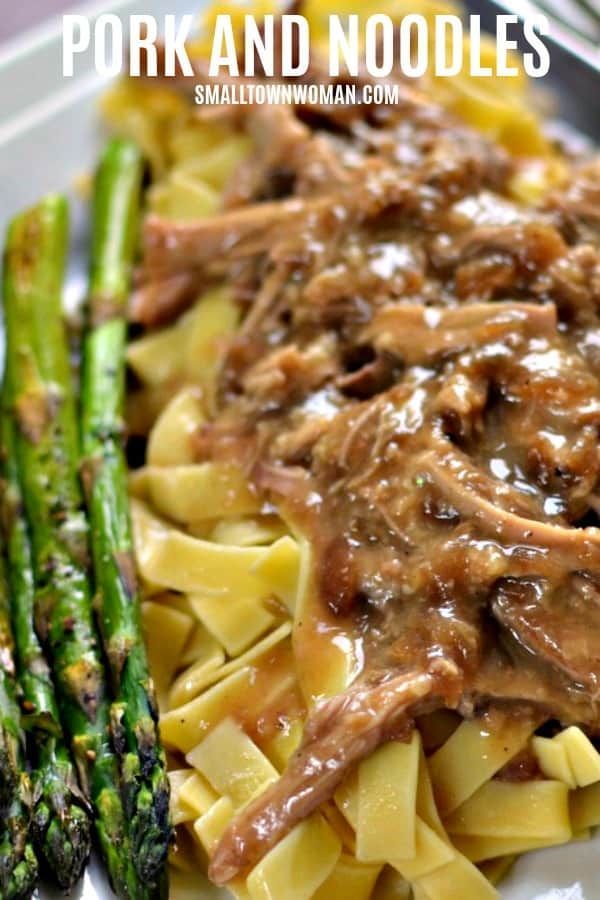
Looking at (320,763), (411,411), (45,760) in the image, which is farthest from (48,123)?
(320,763)

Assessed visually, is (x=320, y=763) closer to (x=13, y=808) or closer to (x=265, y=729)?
(x=265, y=729)

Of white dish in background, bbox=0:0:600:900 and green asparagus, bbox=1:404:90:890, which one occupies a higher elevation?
white dish in background, bbox=0:0:600:900

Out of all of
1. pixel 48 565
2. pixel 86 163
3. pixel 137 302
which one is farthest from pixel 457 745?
pixel 86 163

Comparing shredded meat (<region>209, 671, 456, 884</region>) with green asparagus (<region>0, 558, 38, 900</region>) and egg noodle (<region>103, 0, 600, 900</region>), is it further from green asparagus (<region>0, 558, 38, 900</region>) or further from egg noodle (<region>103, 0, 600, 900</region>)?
green asparagus (<region>0, 558, 38, 900</region>)

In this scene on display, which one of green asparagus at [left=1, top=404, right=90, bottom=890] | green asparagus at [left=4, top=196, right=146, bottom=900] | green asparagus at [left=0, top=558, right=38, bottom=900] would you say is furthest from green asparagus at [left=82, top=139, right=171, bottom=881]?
green asparagus at [left=0, top=558, right=38, bottom=900]

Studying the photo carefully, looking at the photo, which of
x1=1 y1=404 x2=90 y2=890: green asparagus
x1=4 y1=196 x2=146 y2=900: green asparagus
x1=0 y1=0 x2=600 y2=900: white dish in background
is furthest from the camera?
x1=0 y1=0 x2=600 y2=900: white dish in background

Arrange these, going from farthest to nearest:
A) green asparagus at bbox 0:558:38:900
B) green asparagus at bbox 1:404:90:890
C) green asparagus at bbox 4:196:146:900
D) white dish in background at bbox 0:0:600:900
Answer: white dish in background at bbox 0:0:600:900, green asparagus at bbox 4:196:146:900, green asparagus at bbox 1:404:90:890, green asparagus at bbox 0:558:38:900

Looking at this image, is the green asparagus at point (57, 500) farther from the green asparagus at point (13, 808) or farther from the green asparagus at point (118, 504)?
the green asparagus at point (13, 808)
